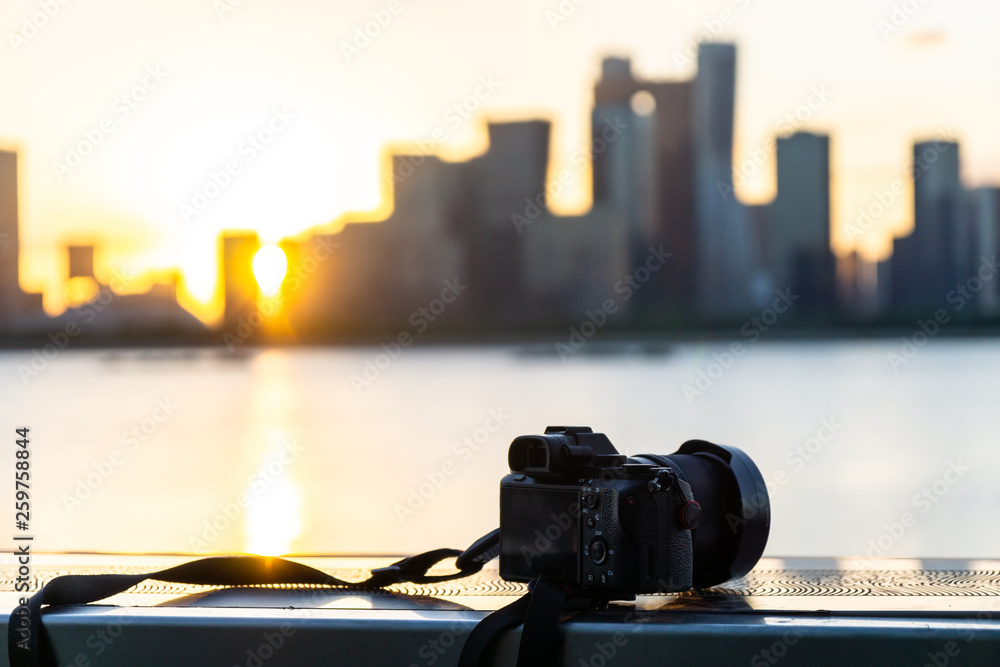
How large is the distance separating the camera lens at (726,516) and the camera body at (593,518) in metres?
0.07

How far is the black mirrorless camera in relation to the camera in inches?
47.8

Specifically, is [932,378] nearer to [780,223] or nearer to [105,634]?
[105,634]

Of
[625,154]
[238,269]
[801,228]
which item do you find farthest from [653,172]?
[238,269]

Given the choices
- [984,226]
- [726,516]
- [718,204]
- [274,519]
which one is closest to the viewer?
[726,516]

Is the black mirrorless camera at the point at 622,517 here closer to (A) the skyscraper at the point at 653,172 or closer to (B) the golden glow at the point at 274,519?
(B) the golden glow at the point at 274,519

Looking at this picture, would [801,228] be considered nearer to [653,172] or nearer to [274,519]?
[653,172]

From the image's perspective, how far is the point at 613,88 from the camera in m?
43.3

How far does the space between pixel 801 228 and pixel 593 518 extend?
4555cm

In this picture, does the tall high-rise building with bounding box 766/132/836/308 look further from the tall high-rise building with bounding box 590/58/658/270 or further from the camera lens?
the camera lens

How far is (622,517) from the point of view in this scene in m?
1.21

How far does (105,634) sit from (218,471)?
3.39 meters

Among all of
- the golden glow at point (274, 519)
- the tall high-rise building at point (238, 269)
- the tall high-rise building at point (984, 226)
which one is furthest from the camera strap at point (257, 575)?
the tall high-rise building at point (984, 226)

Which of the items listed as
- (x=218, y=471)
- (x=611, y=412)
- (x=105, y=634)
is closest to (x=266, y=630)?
(x=105, y=634)

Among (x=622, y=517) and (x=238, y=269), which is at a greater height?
(x=238, y=269)
